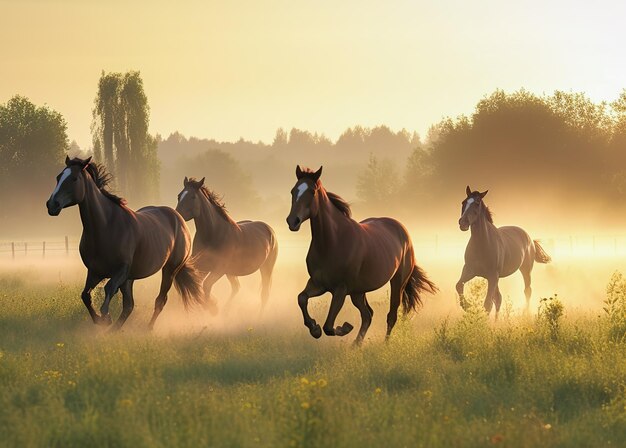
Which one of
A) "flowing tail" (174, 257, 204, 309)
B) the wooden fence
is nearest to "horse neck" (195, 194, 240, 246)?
"flowing tail" (174, 257, 204, 309)

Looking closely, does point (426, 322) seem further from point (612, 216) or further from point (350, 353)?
point (612, 216)

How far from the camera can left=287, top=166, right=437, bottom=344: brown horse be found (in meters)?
10.6

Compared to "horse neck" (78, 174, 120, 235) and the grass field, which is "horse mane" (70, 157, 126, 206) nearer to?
"horse neck" (78, 174, 120, 235)

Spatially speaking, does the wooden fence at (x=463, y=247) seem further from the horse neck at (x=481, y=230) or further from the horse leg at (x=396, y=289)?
the horse leg at (x=396, y=289)

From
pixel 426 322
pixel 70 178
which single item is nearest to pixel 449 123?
pixel 426 322

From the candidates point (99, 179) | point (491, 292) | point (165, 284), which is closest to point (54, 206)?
point (99, 179)

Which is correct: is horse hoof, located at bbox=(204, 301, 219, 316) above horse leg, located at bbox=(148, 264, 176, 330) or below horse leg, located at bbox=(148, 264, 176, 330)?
below

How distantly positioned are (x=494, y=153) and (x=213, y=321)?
43.2 metres

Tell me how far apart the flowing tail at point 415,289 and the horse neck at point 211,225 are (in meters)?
4.33

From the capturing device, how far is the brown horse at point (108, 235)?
12.3 meters

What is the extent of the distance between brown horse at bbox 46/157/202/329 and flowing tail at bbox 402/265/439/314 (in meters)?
4.34

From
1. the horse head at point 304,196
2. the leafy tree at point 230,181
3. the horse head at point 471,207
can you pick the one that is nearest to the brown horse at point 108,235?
the horse head at point 304,196

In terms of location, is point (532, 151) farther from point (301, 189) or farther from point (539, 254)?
point (301, 189)

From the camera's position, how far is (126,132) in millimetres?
60125
